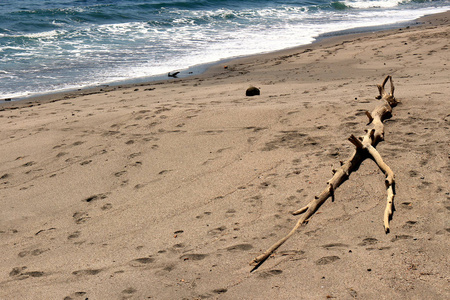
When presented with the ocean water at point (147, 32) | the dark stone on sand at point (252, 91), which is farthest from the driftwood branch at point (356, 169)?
the ocean water at point (147, 32)

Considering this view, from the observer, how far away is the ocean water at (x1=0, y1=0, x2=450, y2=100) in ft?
33.9

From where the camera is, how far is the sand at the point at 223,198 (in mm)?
2844

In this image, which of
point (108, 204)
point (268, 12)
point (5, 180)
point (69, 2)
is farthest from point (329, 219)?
point (69, 2)

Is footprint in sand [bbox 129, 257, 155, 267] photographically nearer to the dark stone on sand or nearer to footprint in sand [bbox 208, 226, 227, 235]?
footprint in sand [bbox 208, 226, 227, 235]

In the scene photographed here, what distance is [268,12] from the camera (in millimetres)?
20031

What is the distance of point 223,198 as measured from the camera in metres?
3.92

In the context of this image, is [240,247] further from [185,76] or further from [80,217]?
[185,76]

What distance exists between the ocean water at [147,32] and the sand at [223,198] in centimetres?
322

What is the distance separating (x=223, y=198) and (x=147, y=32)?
41.3ft

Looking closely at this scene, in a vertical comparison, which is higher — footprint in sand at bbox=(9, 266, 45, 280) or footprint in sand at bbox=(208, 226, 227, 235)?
footprint in sand at bbox=(208, 226, 227, 235)

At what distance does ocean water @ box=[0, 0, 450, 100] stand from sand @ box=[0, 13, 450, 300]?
3.22m

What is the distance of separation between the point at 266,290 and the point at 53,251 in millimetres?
1705

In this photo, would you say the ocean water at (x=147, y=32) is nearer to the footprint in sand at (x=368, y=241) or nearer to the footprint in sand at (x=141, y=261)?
the footprint in sand at (x=141, y=261)

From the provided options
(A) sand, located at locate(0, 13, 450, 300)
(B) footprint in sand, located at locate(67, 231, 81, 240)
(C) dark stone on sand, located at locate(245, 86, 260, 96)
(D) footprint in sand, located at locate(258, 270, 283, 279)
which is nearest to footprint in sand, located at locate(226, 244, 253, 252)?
(A) sand, located at locate(0, 13, 450, 300)
